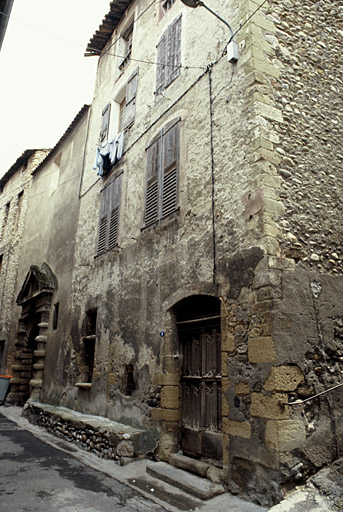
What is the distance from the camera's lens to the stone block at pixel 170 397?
17.3ft

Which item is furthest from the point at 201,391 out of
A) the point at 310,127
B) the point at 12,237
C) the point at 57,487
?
the point at 12,237

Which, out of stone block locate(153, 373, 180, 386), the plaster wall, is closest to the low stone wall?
stone block locate(153, 373, 180, 386)

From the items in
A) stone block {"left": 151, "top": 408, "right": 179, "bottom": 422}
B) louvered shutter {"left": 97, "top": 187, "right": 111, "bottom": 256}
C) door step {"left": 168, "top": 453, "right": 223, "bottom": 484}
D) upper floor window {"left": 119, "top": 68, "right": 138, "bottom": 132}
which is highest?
upper floor window {"left": 119, "top": 68, "right": 138, "bottom": 132}

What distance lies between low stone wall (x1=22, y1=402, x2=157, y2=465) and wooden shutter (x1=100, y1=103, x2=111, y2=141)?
6.44 meters

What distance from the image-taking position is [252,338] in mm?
4203

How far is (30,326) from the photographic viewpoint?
457 inches

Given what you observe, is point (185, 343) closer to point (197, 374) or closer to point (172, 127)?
point (197, 374)

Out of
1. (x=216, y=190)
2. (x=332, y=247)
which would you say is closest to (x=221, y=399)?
(x=332, y=247)

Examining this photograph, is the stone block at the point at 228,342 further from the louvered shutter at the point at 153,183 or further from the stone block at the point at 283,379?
the louvered shutter at the point at 153,183

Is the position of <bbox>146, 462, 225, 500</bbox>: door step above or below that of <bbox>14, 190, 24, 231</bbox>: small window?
below

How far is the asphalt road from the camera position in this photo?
3818mm

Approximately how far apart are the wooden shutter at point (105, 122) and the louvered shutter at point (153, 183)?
2825 millimetres

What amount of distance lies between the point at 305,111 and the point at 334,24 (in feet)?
7.29

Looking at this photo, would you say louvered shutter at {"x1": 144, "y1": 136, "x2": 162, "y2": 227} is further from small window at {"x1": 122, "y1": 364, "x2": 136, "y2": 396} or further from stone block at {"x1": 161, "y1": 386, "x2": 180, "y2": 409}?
stone block at {"x1": 161, "y1": 386, "x2": 180, "y2": 409}
